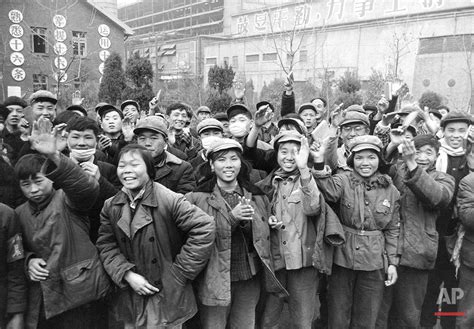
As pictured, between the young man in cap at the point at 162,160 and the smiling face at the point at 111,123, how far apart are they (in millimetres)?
1138

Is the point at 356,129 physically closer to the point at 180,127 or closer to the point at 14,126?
Result: the point at 180,127

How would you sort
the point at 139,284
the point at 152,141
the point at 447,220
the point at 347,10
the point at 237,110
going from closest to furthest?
the point at 139,284 < the point at 152,141 < the point at 447,220 < the point at 237,110 < the point at 347,10

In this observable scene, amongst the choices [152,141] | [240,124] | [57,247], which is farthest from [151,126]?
[57,247]

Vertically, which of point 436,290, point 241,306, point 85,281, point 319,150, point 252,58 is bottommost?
point 436,290

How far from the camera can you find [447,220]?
13.0ft

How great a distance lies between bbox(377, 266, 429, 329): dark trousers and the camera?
12.0 ft

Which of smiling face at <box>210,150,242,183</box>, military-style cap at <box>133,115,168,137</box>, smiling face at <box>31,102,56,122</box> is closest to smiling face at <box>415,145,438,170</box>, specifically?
smiling face at <box>210,150,242,183</box>

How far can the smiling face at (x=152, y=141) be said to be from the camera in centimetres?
381

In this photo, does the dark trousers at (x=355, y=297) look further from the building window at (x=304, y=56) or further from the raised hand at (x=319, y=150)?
the building window at (x=304, y=56)

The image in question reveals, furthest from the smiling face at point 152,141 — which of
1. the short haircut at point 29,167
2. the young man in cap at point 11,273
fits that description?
the young man in cap at point 11,273

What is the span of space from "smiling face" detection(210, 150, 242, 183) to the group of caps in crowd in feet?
0.04

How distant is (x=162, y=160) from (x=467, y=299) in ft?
10.3

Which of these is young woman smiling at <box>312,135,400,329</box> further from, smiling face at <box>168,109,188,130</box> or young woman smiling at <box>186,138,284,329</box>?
smiling face at <box>168,109,188,130</box>

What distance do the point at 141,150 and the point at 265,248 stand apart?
1262 millimetres
